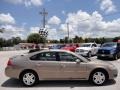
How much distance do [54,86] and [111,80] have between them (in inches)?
101

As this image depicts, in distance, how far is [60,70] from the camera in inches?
388

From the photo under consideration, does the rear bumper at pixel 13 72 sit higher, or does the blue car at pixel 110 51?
the blue car at pixel 110 51

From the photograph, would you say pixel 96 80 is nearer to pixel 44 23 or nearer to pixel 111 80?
pixel 111 80

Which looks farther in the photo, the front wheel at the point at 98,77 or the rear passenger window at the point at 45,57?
the rear passenger window at the point at 45,57

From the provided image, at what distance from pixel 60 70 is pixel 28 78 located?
1295 mm

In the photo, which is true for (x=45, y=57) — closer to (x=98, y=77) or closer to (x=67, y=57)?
(x=67, y=57)

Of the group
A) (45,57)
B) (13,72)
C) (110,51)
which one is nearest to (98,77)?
(45,57)

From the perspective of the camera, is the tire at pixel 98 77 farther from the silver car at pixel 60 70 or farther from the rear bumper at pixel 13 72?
the rear bumper at pixel 13 72

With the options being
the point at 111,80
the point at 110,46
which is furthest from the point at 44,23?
the point at 111,80

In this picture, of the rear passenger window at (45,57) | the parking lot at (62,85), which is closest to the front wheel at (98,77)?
the parking lot at (62,85)

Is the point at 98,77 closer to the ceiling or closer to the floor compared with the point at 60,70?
closer to the floor

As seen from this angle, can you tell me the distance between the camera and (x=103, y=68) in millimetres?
9867

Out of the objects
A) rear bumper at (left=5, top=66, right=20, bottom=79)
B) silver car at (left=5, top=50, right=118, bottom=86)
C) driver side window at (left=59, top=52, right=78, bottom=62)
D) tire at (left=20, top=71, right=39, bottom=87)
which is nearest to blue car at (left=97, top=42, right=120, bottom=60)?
silver car at (left=5, top=50, right=118, bottom=86)

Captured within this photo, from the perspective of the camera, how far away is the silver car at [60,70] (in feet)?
32.3
